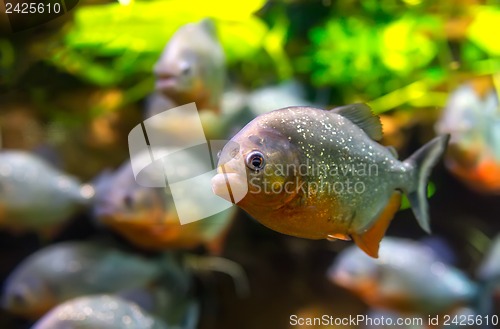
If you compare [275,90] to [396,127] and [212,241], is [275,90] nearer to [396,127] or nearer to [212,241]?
[396,127]

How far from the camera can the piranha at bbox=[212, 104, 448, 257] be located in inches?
29.5

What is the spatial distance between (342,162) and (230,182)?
8.5 inches

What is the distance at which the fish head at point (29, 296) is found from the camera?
90.4 inches

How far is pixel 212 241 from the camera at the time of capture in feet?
7.64

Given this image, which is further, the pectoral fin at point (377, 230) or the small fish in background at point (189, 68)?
the small fish in background at point (189, 68)

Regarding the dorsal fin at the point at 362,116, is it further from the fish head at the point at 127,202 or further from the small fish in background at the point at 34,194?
the small fish in background at the point at 34,194

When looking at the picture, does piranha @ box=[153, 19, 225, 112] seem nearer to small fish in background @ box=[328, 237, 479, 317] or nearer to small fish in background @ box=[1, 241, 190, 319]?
small fish in background @ box=[328, 237, 479, 317]

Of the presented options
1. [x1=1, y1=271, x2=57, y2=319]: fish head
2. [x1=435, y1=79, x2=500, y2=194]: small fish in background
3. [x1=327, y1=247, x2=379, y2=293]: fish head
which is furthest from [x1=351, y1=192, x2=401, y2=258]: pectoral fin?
[x1=1, y1=271, x2=57, y2=319]: fish head

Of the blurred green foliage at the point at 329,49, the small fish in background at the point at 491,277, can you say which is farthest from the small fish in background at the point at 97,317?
the small fish in background at the point at 491,277

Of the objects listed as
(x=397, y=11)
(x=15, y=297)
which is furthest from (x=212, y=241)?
(x=397, y=11)

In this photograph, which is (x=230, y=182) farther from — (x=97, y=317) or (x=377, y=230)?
(x=97, y=317)

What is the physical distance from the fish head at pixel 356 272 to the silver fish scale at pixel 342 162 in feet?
4.26

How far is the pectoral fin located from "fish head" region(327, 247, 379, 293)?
4.14ft

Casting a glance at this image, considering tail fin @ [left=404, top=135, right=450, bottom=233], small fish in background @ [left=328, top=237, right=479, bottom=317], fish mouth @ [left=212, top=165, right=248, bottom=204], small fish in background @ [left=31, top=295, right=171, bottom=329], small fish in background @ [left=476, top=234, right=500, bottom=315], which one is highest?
fish mouth @ [left=212, top=165, right=248, bottom=204]
